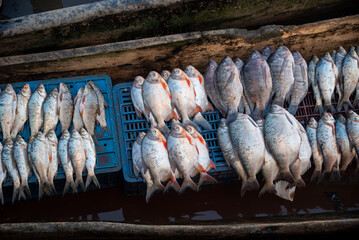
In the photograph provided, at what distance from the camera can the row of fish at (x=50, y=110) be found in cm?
316

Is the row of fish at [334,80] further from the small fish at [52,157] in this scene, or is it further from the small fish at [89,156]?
the small fish at [52,157]

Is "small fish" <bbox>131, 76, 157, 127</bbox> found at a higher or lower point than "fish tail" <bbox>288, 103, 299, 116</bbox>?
higher

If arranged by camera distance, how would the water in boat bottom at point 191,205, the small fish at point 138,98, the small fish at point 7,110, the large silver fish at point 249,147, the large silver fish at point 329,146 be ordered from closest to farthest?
1. the large silver fish at point 249,147
2. the large silver fish at point 329,146
3. the small fish at point 7,110
4. the small fish at point 138,98
5. the water in boat bottom at point 191,205

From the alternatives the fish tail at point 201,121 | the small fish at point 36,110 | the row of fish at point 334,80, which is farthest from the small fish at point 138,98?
the row of fish at point 334,80

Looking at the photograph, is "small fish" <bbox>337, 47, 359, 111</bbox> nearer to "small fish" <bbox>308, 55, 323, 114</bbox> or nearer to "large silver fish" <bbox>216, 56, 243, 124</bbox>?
"small fish" <bbox>308, 55, 323, 114</bbox>

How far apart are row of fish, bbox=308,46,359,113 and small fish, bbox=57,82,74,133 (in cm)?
281

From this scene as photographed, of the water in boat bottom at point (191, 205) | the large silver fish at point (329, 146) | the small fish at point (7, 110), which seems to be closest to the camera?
the large silver fish at point (329, 146)

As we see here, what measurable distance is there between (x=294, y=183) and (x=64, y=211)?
106 inches

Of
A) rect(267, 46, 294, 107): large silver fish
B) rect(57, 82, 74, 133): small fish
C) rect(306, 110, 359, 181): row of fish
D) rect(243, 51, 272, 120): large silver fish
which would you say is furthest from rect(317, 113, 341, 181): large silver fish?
rect(57, 82, 74, 133): small fish

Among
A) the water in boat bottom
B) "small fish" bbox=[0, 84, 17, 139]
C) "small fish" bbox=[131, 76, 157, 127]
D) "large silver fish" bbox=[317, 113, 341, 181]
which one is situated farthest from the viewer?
the water in boat bottom

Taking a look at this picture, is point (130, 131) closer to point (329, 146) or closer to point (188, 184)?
point (188, 184)

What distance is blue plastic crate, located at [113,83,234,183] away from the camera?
10.0ft

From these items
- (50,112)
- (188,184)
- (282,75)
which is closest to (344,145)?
(282,75)

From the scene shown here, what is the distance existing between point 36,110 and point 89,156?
856mm
